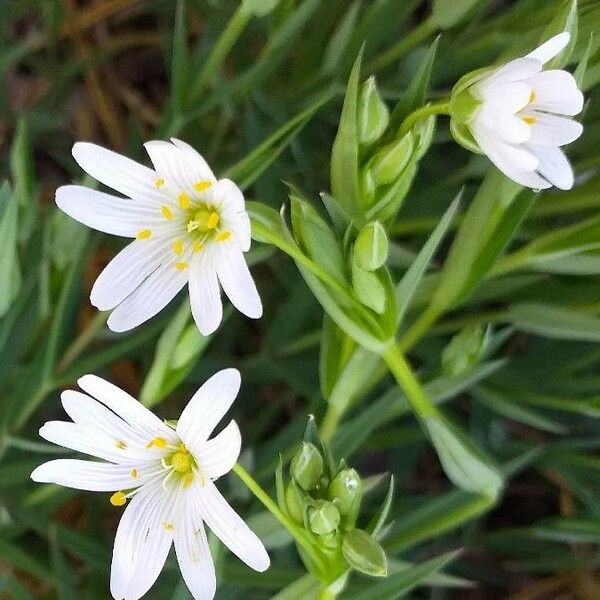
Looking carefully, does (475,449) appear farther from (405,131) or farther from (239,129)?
(239,129)

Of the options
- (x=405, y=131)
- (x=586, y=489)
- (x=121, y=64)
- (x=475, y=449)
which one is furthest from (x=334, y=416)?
(x=121, y=64)

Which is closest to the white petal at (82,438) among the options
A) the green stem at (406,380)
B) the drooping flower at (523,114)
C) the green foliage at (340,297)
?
the green foliage at (340,297)

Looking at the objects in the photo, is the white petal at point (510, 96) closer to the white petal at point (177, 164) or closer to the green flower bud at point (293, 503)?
the white petal at point (177, 164)

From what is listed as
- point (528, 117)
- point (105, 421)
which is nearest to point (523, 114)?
point (528, 117)

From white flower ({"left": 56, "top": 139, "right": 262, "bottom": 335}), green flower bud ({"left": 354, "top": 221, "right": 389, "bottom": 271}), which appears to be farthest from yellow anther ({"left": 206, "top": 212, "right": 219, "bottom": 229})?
green flower bud ({"left": 354, "top": 221, "right": 389, "bottom": 271})

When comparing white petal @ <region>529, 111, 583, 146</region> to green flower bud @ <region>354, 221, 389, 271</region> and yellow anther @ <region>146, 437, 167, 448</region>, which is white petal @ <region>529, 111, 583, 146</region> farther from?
yellow anther @ <region>146, 437, 167, 448</region>

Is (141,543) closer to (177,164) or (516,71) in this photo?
(177,164)
